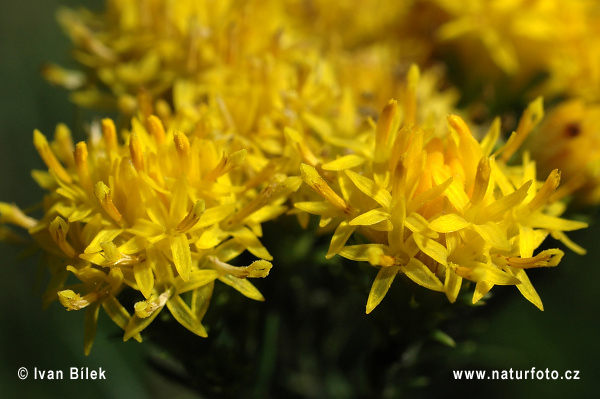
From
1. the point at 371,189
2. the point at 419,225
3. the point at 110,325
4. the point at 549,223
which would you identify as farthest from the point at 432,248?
the point at 110,325

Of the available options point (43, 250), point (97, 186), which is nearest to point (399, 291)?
point (97, 186)

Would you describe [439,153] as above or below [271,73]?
below

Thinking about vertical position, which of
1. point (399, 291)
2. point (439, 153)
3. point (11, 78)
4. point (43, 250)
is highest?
point (11, 78)

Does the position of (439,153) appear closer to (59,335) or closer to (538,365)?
(538,365)

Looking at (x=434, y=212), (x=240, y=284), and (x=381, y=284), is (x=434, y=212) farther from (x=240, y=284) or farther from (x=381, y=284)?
(x=240, y=284)

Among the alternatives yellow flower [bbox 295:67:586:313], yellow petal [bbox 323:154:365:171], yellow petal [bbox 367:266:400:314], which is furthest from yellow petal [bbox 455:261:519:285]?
yellow petal [bbox 323:154:365:171]

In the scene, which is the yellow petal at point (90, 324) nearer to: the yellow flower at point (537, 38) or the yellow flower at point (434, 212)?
the yellow flower at point (434, 212)
